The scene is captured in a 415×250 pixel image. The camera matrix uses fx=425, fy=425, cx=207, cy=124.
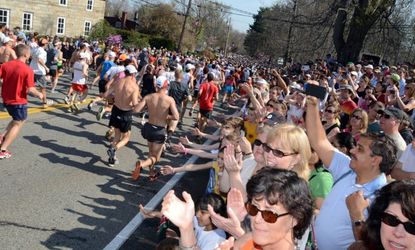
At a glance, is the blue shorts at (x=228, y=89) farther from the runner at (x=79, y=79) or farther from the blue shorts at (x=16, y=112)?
the blue shorts at (x=16, y=112)

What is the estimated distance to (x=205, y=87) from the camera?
39.9 feet

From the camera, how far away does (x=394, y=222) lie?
7.77 feet

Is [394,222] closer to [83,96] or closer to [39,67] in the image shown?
[83,96]

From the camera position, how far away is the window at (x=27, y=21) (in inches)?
1618

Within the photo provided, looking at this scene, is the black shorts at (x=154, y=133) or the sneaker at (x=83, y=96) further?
the sneaker at (x=83, y=96)

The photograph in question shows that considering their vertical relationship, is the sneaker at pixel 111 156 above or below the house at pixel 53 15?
below

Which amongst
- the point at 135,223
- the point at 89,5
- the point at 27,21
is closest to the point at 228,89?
the point at 135,223

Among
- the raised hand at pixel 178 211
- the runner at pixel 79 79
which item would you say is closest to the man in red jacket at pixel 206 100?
the runner at pixel 79 79

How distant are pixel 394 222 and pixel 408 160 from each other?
2.96m

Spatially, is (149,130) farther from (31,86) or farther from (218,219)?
(218,219)

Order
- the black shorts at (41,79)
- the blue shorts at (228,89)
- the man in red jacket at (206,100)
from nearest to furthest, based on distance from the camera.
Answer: the man in red jacket at (206,100)
the black shorts at (41,79)
the blue shorts at (228,89)

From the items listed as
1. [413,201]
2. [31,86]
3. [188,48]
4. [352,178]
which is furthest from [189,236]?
[188,48]

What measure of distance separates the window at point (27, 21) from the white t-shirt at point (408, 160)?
4238 cm

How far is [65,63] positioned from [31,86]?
13906 millimetres
